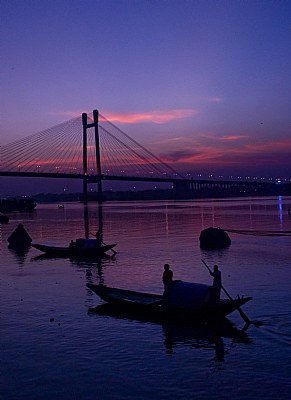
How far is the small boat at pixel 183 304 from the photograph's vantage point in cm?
1556

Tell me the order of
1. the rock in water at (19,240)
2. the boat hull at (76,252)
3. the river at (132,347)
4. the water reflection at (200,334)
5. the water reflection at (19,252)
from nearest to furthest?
the river at (132,347) → the water reflection at (200,334) → the water reflection at (19,252) → the boat hull at (76,252) → the rock in water at (19,240)

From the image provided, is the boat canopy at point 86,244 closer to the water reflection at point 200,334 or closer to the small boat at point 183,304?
the small boat at point 183,304

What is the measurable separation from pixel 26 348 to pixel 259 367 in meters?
6.05

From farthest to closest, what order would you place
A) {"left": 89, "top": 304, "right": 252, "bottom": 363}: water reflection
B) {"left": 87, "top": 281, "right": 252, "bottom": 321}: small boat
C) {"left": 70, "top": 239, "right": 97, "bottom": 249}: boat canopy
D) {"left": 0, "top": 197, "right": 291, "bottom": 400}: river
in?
{"left": 70, "top": 239, "right": 97, "bottom": 249}: boat canopy → {"left": 87, "top": 281, "right": 252, "bottom": 321}: small boat → {"left": 89, "top": 304, "right": 252, "bottom": 363}: water reflection → {"left": 0, "top": 197, "right": 291, "bottom": 400}: river

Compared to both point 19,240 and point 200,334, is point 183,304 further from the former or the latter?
point 19,240

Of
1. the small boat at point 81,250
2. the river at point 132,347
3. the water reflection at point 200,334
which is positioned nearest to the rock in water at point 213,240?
the small boat at point 81,250

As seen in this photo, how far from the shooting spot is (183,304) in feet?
51.9

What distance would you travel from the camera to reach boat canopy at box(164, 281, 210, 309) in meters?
15.7

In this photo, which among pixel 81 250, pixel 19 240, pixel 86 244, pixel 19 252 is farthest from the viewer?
pixel 19 240

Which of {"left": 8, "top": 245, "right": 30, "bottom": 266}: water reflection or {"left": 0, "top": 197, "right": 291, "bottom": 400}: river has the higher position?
{"left": 8, "top": 245, "right": 30, "bottom": 266}: water reflection

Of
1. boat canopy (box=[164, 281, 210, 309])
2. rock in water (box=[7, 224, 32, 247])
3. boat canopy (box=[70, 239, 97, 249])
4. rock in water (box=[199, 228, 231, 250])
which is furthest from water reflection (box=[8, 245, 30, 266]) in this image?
boat canopy (box=[164, 281, 210, 309])

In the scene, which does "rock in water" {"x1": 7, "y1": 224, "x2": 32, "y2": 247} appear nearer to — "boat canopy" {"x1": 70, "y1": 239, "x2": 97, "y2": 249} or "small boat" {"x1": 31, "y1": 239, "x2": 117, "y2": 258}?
"small boat" {"x1": 31, "y1": 239, "x2": 117, "y2": 258}

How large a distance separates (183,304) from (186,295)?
0.30m

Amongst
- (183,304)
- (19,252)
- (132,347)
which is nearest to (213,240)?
(19,252)
